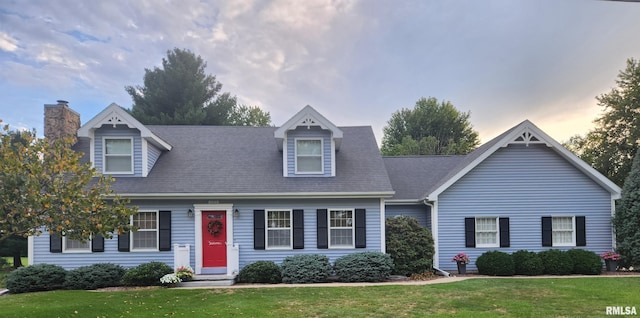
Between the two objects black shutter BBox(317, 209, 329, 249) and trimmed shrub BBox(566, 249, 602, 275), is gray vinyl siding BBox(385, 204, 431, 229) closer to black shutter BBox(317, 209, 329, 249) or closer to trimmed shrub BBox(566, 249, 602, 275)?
black shutter BBox(317, 209, 329, 249)

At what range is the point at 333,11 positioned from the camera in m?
14.2

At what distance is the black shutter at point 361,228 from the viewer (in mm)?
13664

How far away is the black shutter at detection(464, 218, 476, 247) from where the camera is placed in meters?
14.5

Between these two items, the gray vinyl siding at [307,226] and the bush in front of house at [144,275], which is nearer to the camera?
the bush in front of house at [144,275]

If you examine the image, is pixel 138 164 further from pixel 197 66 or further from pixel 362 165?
pixel 197 66

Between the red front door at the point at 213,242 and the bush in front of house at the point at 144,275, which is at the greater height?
the red front door at the point at 213,242

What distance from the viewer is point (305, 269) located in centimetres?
1265

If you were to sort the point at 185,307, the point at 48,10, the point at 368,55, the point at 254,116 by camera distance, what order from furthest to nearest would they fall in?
the point at 254,116
the point at 368,55
the point at 48,10
the point at 185,307

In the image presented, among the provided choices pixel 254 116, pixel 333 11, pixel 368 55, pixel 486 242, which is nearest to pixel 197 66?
pixel 254 116

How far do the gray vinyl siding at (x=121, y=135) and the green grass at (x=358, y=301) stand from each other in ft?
Result: 15.0

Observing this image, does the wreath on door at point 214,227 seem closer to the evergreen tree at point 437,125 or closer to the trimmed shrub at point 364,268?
the trimmed shrub at point 364,268

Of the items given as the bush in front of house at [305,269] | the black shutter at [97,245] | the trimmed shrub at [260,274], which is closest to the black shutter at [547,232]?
the bush in front of house at [305,269]

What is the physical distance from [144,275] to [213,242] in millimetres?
2379

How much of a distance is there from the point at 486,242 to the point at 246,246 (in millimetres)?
9113
